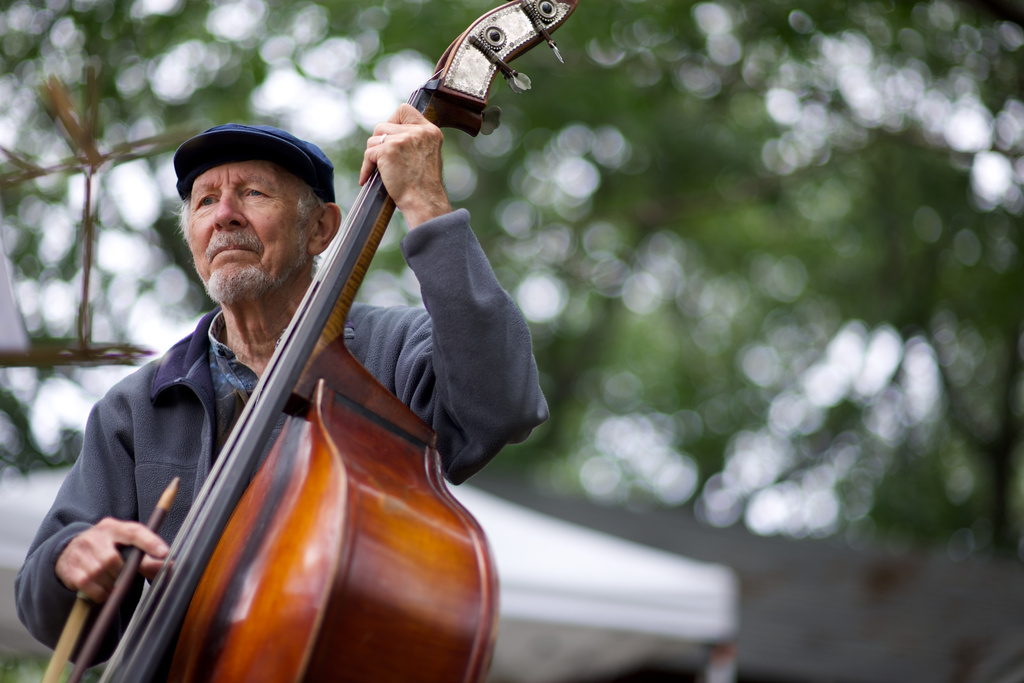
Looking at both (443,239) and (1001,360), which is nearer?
(443,239)

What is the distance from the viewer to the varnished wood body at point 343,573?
1.31 metres

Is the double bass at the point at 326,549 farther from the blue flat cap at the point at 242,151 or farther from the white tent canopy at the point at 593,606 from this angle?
the white tent canopy at the point at 593,606

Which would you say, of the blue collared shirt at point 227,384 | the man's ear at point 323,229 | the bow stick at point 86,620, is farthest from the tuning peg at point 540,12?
the bow stick at point 86,620

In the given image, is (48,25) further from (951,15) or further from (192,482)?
(951,15)

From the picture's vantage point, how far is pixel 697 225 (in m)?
13.0

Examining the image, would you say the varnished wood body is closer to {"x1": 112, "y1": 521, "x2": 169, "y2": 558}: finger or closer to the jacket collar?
{"x1": 112, "y1": 521, "x2": 169, "y2": 558}: finger

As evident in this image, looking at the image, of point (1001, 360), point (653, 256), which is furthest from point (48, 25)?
point (1001, 360)

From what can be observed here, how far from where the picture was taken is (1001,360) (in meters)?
14.4

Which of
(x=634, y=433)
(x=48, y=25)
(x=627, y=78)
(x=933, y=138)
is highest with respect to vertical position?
(x=48, y=25)

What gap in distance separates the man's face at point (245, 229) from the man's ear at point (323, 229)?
0.16 feet

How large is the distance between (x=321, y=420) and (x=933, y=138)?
8098 millimetres

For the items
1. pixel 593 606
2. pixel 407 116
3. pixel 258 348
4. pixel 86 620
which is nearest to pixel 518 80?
Result: pixel 407 116

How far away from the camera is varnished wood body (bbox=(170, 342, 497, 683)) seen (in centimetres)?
131

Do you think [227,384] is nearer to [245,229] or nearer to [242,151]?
[245,229]
